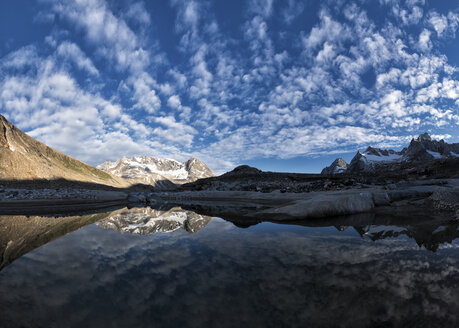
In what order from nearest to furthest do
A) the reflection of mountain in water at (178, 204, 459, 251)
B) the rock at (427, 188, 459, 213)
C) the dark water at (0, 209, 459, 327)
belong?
1. the dark water at (0, 209, 459, 327)
2. the reflection of mountain in water at (178, 204, 459, 251)
3. the rock at (427, 188, 459, 213)

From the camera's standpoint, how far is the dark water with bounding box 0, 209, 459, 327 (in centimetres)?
293

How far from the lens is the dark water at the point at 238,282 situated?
9.62 feet

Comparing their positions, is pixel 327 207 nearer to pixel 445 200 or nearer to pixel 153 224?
pixel 445 200

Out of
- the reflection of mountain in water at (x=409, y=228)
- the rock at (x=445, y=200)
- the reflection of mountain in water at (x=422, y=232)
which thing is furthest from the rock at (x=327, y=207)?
the rock at (x=445, y=200)

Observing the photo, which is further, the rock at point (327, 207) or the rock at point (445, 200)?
the rock at point (445, 200)

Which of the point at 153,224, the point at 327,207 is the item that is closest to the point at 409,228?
the point at 327,207

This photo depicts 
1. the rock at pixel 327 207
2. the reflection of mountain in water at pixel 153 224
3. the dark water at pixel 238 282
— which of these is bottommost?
the reflection of mountain in water at pixel 153 224

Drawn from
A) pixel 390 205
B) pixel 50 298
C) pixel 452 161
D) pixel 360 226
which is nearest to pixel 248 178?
pixel 390 205

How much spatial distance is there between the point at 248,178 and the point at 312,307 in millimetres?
44625

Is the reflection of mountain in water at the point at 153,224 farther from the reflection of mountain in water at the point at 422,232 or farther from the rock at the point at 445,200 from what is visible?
the rock at the point at 445,200

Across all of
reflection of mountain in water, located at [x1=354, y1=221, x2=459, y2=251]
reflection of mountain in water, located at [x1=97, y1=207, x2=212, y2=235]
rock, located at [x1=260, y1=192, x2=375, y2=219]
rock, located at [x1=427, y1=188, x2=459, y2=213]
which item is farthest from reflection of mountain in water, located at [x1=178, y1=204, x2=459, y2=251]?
reflection of mountain in water, located at [x1=97, y1=207, x2=212, y2=235]

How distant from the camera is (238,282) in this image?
4.05 metres

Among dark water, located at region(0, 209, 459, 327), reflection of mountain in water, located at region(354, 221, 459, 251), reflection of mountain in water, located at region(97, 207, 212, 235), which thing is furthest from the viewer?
reflection of mountain in water, located at region(97, 207, 212, 235)

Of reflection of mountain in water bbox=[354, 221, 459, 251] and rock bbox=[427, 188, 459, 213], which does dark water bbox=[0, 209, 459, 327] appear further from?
rock bbox=[427, 188, 459, 213]
